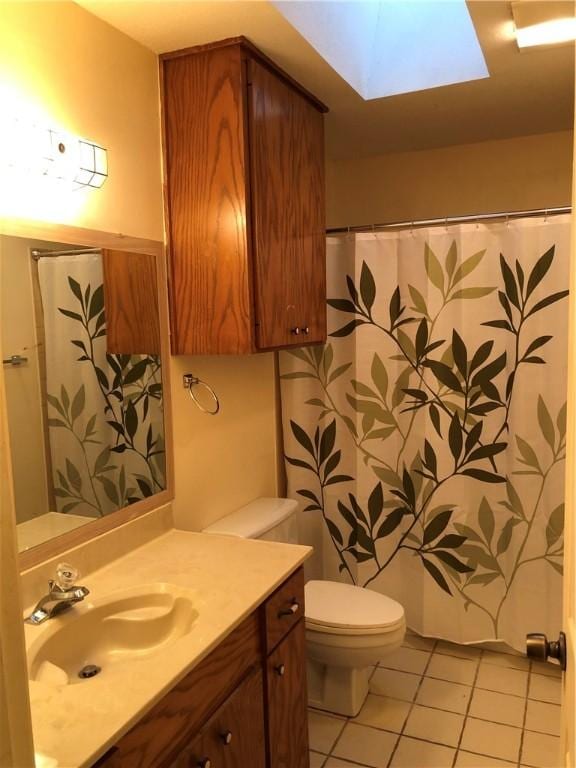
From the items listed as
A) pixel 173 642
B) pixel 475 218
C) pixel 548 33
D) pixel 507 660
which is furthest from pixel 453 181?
pixel 173 642

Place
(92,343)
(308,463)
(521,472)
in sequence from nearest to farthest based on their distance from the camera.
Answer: (92,343)
(521,472)
(308,463)

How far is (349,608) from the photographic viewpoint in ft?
7.22

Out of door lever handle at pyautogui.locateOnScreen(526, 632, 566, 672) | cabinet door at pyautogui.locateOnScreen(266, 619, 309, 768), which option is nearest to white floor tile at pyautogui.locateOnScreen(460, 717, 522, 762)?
cabinet door at pyautogui.locateOnScreen(266, 619, 309, 768)

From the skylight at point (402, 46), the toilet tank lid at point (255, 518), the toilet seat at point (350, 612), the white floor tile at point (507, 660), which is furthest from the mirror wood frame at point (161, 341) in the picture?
the white floor tile at point (507, 660)

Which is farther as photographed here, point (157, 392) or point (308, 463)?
point (308, 463)

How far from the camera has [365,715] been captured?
2.28m

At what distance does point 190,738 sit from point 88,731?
1.10 feet

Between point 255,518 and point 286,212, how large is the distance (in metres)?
1.14

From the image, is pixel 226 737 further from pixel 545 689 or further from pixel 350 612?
pixel 545 689

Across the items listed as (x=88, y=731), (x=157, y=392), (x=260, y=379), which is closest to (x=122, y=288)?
(x=157, y=392)

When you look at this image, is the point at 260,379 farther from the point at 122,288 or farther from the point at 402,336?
the point at 122,288

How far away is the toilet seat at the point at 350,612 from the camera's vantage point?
2100 mm

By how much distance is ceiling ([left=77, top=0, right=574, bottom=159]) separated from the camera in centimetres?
160

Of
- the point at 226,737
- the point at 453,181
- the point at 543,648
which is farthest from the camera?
the point at 453,181
